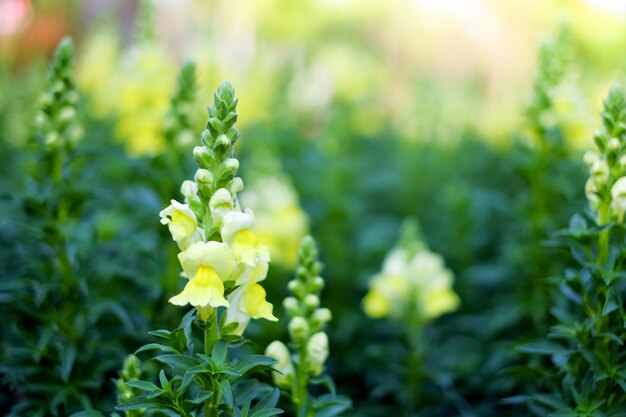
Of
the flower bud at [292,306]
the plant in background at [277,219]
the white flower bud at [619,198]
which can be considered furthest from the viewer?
the plant in background at [277,219]

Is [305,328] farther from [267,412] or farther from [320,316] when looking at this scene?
[267,412]

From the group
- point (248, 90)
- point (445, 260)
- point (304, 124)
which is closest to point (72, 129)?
point (445, 260)

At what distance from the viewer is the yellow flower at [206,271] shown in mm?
→ 1747

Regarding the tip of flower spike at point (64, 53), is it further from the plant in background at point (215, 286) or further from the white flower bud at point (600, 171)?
the white flower bud at point (600, 171)

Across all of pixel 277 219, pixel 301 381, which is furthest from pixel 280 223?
pixel 301 381

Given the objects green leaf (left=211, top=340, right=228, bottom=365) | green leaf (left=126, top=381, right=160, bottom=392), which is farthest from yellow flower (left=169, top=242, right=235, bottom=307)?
green leaf (left=126, top=381, right=160, bottom=392)

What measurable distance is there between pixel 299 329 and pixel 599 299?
95cm

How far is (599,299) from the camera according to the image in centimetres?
212

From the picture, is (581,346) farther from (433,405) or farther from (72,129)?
(72,129)

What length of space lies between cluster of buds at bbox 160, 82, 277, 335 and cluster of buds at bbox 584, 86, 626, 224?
1117 mm

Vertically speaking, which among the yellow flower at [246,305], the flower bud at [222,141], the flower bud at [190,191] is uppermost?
the flower bud at [222,141]

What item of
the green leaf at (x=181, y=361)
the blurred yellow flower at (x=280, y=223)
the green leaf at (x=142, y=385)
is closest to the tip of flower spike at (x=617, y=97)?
the green leaf at (x=181, y=361)

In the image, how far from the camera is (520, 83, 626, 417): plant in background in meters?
2.05

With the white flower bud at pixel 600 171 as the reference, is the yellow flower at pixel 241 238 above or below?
below
